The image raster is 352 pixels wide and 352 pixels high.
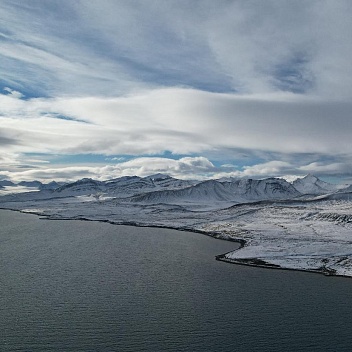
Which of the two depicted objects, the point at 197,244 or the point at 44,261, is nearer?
the point at 44,261

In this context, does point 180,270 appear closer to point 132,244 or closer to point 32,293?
point 32,293

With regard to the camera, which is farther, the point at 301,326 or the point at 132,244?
the point at 132,244

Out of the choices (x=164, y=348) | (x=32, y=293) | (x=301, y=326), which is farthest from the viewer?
(x=32, y=293)

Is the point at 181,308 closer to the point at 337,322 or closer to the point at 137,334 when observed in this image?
the point at 137,334

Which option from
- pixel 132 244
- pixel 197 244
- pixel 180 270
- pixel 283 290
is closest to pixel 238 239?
pixel 197 244

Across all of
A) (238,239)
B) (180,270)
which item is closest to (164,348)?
(180,270)

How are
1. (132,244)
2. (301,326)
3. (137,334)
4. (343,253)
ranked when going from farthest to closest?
(132,244), (343,253), (301,326), (137,334)
